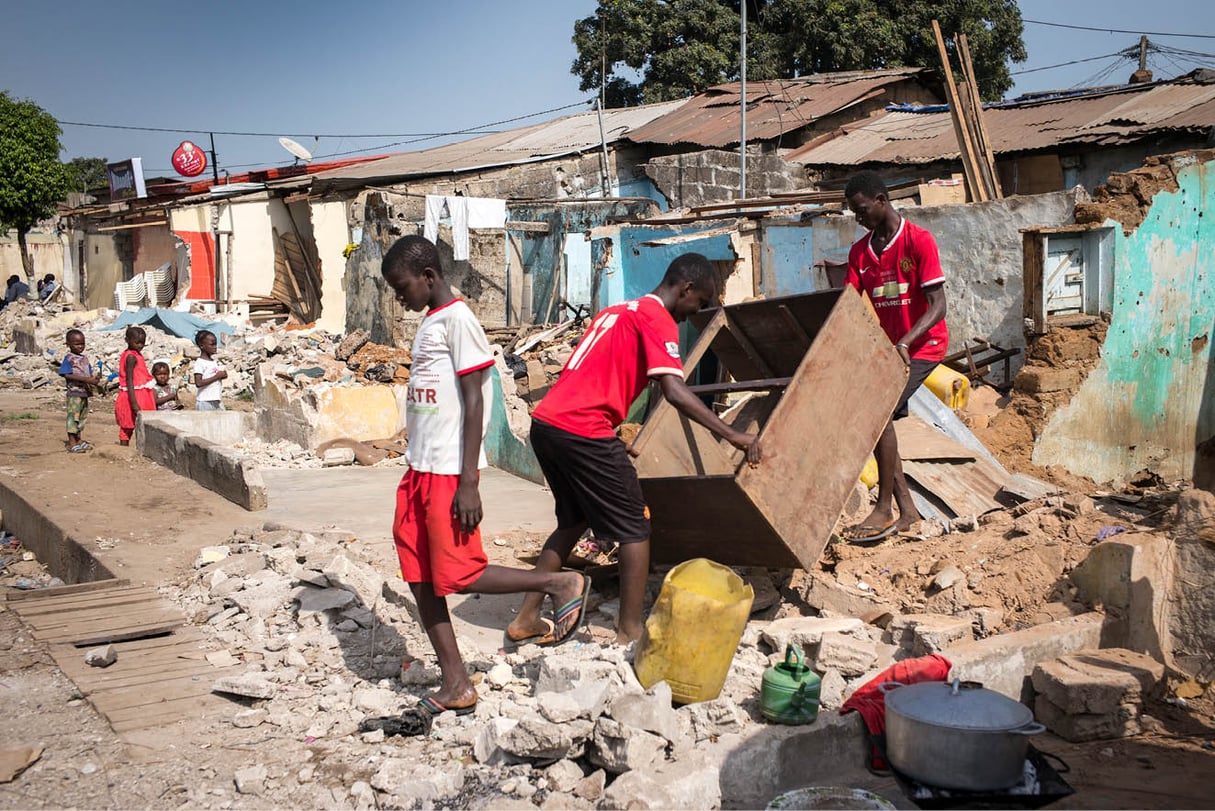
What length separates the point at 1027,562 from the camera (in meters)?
4.61

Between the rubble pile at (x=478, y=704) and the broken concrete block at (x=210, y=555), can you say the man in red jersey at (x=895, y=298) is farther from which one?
the broken concrete block at (x=210, y=555)

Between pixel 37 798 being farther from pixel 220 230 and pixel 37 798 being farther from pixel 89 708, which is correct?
pixel 220 230

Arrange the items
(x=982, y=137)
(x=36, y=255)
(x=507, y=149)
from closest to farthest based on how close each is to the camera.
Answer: (x=982, y=137)
(x=507, y=149)
(x=36, y=255)

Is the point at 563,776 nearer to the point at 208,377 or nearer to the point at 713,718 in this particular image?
the point at 713,718

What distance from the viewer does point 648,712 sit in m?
3.31

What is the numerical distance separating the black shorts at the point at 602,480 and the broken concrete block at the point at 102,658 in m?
2.24

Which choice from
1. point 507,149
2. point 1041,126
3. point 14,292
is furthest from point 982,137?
point 14,292

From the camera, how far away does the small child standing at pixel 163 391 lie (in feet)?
36.4

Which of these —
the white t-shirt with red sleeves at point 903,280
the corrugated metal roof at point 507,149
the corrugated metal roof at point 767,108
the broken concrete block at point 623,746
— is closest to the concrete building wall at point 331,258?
the corrugated metal roof at point 507,149

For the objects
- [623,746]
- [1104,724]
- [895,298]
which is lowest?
[1104,724]

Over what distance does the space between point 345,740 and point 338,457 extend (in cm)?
598

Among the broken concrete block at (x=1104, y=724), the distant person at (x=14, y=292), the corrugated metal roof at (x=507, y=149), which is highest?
the corrugated metal roof at (x=507, y=149)

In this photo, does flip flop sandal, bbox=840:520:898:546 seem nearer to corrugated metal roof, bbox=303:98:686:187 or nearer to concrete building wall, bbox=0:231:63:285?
corrugated metal roof, bbox=303:98:686:187

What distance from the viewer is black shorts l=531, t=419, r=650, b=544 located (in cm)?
392
